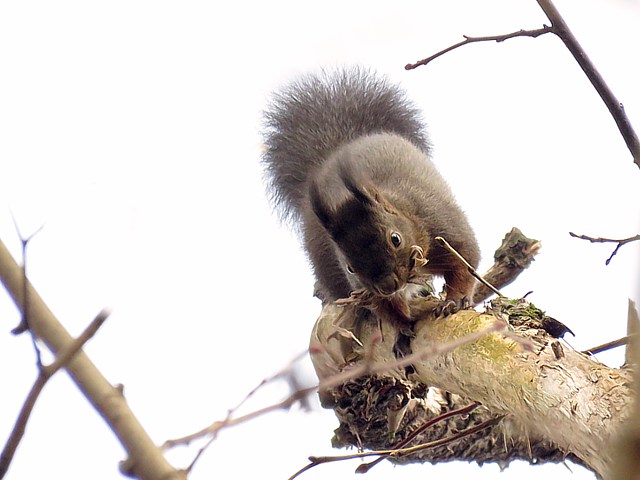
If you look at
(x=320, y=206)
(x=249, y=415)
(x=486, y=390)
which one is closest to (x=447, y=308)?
(x=486, y=390)

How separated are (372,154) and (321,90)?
54 cm

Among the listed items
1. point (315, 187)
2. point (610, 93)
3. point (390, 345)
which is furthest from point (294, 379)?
point (315, 187)

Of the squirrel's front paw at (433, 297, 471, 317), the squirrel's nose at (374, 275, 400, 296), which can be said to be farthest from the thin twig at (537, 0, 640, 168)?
the squirrel's nose at (374, 275, 400, 296)

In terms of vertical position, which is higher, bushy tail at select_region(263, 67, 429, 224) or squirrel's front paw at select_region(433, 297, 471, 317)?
bushy tail at select_region(263, 67, 429, 224)

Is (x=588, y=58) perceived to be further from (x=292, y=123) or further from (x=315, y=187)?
(x=292, y=123)

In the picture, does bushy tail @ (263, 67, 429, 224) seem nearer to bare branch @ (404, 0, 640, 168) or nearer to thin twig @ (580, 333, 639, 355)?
thin twig @ (580, 333, 639, 355)

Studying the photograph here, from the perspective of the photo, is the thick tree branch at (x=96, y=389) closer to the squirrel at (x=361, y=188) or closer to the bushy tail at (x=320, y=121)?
the squirrel at (x=361, y=188)

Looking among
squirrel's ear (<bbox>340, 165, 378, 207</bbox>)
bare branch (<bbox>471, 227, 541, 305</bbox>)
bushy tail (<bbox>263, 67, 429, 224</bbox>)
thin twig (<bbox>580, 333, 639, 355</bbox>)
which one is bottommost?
thin twig (<bbox>580, 333, 639, 355</bbox>)

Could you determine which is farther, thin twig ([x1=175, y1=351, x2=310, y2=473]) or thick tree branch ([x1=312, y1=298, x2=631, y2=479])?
thick tree branch ([x1=312, y1=298, x2=631, y2=479])

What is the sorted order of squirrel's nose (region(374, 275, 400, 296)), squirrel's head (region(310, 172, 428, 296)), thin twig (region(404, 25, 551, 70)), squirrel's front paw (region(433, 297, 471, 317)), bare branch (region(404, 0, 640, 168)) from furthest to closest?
squirrel's head (region(310, 172, 428, 296))
squirrel's nose (region(374, 275, 400, 296))
squirrel's front paw (region(433, 297, 471, 317))
thin twig (region(404, 25, 551, 70))
bare branch (region(404, 0, 640, 168))

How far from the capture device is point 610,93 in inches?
38.8

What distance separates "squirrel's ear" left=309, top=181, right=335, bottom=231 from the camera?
2.06 m

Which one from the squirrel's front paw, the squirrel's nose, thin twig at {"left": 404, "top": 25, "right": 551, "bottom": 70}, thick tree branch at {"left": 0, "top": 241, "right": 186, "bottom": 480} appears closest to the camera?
thick tree branch at {"left": 0, "top": 241, "right": 186, "bottom": 480}

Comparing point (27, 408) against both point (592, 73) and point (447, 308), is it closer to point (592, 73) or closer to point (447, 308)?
point (592, 73)
